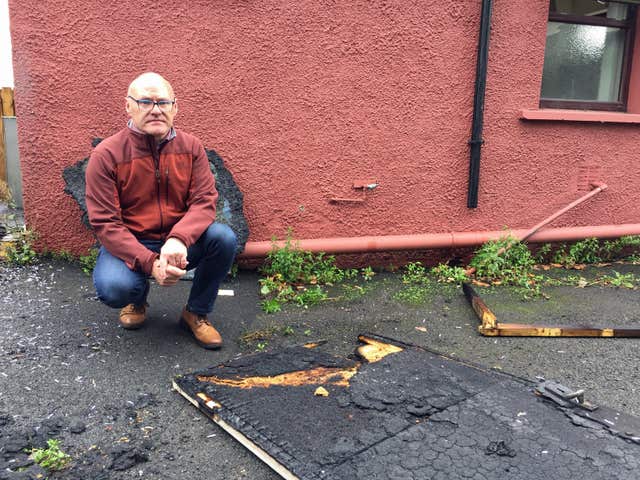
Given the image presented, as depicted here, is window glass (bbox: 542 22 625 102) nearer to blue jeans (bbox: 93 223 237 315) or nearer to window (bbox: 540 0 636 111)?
window (bbox: 540 0 636 111)

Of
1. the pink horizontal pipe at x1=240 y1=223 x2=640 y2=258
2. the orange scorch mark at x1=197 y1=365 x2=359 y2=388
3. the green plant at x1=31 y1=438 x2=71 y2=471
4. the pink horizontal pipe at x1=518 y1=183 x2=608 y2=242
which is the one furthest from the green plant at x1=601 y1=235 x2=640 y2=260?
the green plant at x1=31 y1=438 x2=71 y2=471

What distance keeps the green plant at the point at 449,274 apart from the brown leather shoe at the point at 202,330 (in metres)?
2.08

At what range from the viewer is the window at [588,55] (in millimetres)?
5078

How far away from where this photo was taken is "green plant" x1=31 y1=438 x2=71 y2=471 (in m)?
2.00

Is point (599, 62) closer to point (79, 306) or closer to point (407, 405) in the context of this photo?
point (407, 405)

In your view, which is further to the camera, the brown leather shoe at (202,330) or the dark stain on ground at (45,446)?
the brown leather shoe at (202,330)

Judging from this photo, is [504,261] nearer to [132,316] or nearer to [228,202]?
[228,202]

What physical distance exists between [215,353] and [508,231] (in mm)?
2947

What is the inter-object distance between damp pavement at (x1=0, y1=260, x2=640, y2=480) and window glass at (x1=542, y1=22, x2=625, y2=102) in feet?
6.65

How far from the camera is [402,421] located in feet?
7.51

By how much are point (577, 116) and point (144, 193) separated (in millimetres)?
3776

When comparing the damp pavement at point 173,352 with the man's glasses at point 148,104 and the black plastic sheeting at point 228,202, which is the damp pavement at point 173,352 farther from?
the man's glasses at point 148,104

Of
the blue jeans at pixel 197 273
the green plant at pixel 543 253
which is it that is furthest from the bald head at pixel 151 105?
the green plant at pixel 543 253

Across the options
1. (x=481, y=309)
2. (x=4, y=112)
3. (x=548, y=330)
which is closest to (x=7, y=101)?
(x=4, y=112)
